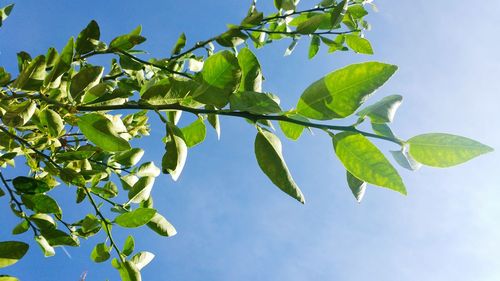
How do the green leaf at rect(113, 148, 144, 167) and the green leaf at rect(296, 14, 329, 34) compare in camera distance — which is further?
the green leaf at rect(113, 148, 144, 167)

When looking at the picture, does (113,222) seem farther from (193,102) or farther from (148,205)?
(193,102)

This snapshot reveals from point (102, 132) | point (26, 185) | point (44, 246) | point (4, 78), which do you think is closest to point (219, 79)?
point (102, 132)

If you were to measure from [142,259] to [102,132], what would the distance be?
66 cm

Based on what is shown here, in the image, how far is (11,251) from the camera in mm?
1242

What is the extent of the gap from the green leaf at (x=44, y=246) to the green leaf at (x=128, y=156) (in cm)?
34

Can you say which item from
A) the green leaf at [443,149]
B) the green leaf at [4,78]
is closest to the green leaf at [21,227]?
the green leaf at [4,78]

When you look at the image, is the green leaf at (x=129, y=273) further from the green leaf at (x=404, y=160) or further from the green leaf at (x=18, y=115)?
the green leaf at (x=404, y=160)

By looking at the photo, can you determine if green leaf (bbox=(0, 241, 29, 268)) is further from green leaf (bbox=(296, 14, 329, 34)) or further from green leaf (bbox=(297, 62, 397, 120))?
green leaf (bbox=(296, 14, 329, 34))

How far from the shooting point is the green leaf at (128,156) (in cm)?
170

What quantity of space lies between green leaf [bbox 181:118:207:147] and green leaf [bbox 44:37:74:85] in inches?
12.4

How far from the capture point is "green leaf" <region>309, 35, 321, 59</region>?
6.42 feet

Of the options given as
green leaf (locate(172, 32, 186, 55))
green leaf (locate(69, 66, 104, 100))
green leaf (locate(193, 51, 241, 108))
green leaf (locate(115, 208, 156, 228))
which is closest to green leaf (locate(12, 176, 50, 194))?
green leaf (locate(115, 208, 156, 228))

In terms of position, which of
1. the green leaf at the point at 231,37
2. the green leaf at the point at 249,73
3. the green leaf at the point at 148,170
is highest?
the green leaf at the point at 231,37

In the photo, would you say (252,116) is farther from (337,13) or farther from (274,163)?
(337,13)
